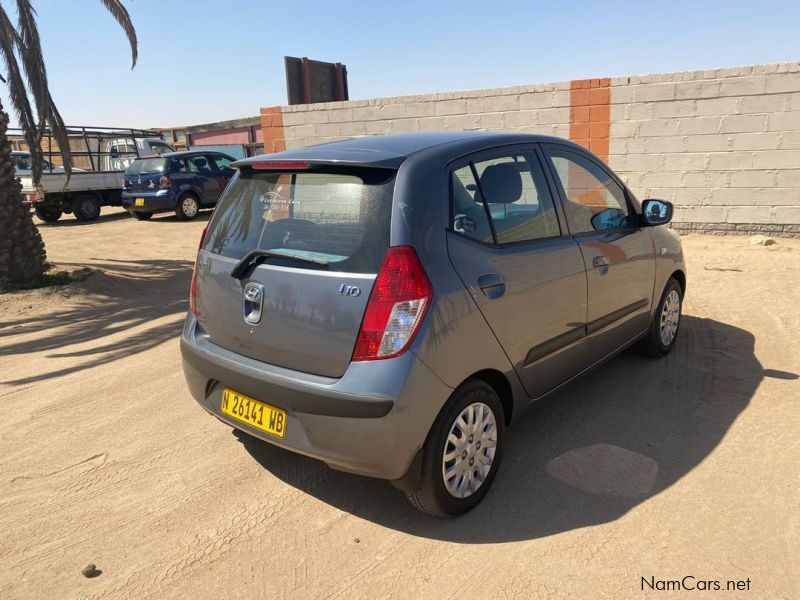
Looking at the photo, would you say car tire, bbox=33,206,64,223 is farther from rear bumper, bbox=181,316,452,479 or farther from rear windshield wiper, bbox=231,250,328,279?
rear bumper, bbox=181,316,452,479

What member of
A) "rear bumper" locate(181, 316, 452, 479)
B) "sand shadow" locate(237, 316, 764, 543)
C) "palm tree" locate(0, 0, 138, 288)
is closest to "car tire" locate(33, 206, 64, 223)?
"palm tree" locate(0, 0, 138, 288)

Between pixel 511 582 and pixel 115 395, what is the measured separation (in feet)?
10.2

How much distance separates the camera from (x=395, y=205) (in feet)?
8.68

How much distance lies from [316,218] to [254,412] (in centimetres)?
93

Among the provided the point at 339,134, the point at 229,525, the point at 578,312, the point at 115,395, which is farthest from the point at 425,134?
the point at 339,134

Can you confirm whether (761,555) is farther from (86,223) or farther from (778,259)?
(86,223)

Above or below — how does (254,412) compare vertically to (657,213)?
below

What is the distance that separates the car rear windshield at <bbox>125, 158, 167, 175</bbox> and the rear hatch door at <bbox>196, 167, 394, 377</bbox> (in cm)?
1296

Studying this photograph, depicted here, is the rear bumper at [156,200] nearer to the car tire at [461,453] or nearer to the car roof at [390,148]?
the car roof at [390,148]

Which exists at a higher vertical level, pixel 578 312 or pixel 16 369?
pixel 578 312

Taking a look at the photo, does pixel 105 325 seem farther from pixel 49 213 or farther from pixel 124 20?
pixel 49 213

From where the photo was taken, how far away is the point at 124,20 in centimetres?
917

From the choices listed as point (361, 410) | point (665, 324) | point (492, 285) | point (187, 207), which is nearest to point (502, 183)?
point (492, 285)

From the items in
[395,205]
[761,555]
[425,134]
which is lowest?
[761,555]
